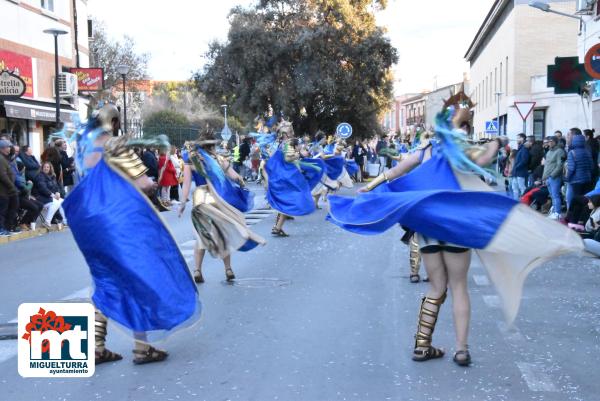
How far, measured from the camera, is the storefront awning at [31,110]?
22.5 metres

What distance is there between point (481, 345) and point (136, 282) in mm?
2675

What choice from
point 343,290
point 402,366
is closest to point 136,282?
point 402,366

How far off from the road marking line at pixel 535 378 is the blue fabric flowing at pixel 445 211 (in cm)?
92

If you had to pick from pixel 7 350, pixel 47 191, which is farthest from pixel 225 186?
pixel 47 191

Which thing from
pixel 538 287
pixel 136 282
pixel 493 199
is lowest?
pixel 538 287

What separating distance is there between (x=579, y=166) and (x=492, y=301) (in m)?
7.09

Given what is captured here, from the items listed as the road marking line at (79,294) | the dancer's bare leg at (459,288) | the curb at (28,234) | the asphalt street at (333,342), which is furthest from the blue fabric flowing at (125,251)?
the curb at (28,234)

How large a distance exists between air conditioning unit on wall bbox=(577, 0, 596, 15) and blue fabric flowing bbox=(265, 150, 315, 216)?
13.0 meters

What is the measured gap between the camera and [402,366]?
5332 millimetres

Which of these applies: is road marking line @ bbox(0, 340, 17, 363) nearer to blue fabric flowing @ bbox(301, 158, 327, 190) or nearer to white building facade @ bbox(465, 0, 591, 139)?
blue fabric flowing @ bbox(301, 158, 327, 190)

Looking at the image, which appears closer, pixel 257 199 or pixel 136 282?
pixel 136 282

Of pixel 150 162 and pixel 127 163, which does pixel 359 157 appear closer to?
pixel 150 162

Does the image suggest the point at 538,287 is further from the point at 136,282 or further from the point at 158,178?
the point at 158,178

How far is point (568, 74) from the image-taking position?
14102mm
